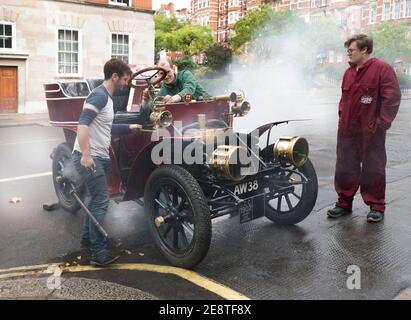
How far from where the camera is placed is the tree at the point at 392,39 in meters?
7.99

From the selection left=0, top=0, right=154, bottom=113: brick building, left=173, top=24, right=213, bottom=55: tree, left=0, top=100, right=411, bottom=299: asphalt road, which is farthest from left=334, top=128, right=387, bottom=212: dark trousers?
left=173, top=24, right=213, bottom=55: tree

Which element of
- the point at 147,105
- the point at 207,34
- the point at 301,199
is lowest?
the point at 301,199

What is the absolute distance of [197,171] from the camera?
4082 mm

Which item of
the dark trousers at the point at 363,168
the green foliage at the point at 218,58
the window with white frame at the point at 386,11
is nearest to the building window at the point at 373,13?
the window with white frame at the point at 386,11

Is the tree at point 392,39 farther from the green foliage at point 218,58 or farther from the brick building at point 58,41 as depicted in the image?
the brick building at point 58,41

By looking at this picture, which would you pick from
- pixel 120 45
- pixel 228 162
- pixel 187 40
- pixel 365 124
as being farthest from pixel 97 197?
pixel 187 40

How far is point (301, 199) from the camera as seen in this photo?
466 cm

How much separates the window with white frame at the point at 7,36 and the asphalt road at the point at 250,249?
1450cm

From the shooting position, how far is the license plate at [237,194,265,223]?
393 centimetres

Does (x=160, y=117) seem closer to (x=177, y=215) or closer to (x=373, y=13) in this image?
(x=177, y=215)

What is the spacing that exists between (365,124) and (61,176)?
11.5 feet

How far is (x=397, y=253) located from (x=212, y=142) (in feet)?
6.23

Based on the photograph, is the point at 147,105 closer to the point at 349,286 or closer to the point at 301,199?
the point at 301,199
